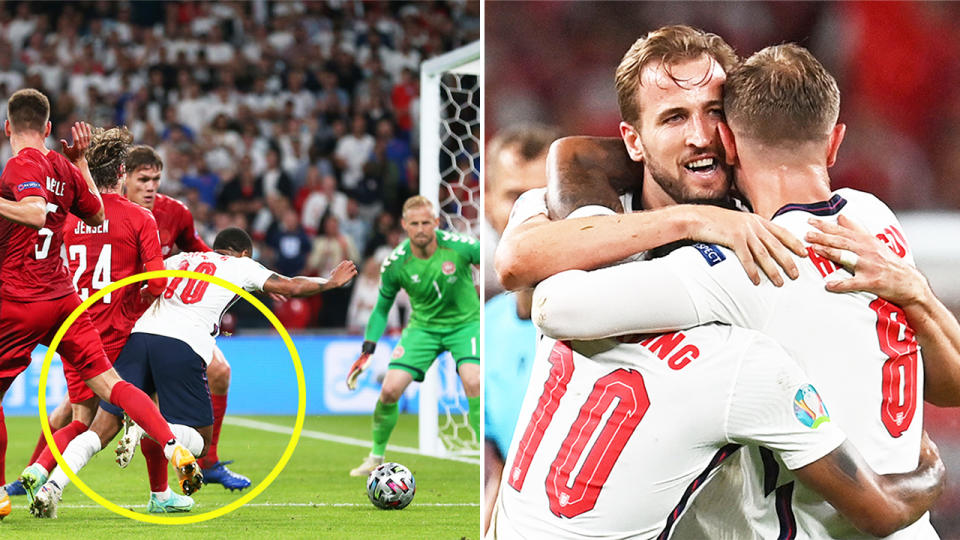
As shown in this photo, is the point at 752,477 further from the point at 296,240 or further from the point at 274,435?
the point at 296,240

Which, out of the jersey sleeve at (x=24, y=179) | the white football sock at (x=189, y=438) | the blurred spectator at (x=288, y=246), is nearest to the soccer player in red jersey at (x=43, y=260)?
the jersey sleeve at (x=24, y=179)

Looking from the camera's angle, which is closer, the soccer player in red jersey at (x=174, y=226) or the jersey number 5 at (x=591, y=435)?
the jersey number 5 at (x=591, y=435)

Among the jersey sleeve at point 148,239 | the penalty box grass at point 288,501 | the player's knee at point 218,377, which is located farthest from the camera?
the player's knee at point 218,377

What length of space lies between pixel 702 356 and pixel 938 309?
0.76 metres

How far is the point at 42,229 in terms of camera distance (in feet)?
18.5

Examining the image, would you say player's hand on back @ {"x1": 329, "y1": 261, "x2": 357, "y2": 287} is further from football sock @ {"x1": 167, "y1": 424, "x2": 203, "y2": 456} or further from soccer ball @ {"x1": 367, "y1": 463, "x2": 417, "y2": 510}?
soccer ball @ {"x1": 367, "y1": 463, "x2": 417, "y2": 510}

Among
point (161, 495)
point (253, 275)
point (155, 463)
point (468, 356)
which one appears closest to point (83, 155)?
point (253, 275)

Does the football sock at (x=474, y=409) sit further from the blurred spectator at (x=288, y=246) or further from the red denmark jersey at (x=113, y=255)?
the blurred spectator at (x=288, y=246)

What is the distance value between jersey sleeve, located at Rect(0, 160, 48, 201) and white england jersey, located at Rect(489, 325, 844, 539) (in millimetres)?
3184

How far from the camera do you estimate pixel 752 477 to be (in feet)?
9.77

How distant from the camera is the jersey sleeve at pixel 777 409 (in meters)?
2.60

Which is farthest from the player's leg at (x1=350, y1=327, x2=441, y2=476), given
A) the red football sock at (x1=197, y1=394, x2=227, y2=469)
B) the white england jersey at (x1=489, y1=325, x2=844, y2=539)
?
the white england jersey at (x1=489, y1=325, x2=844, y2=539)

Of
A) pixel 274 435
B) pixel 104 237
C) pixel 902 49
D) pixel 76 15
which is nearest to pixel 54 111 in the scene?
pixel 76 15

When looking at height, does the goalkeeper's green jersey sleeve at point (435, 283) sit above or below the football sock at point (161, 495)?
above
